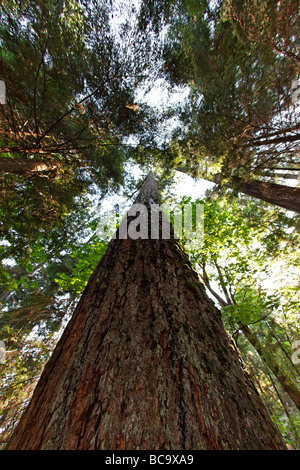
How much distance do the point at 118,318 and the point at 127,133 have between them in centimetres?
712

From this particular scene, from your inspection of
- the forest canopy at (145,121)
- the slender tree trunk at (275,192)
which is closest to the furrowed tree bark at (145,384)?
the forest canopy at (145,121)

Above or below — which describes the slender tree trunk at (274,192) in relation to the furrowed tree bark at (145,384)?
above

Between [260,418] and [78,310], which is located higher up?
[78,310]

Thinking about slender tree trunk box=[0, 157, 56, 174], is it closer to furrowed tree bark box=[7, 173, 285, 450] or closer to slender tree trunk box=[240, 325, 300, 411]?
furrowed tree bark box=[7, 173, 285, 450]

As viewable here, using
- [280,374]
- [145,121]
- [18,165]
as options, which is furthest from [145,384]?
[145,121]

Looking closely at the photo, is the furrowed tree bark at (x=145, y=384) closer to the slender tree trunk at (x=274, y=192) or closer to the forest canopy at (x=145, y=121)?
the forest canopy at (x=145, y=121)

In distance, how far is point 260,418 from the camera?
0.93m

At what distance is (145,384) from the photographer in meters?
0.89

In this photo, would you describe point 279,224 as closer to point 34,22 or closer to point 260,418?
point 260,418

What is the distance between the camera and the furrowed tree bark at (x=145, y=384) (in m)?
0.74

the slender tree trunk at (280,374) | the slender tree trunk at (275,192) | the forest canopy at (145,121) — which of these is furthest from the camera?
the slender tree trunk at (275,192)

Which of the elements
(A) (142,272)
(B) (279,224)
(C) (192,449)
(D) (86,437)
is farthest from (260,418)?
(B) (279,224)

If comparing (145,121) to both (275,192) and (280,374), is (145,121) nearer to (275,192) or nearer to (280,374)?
(275,192)

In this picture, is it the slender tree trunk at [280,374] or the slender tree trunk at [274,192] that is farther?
the slender tree trunk at [274,192]
